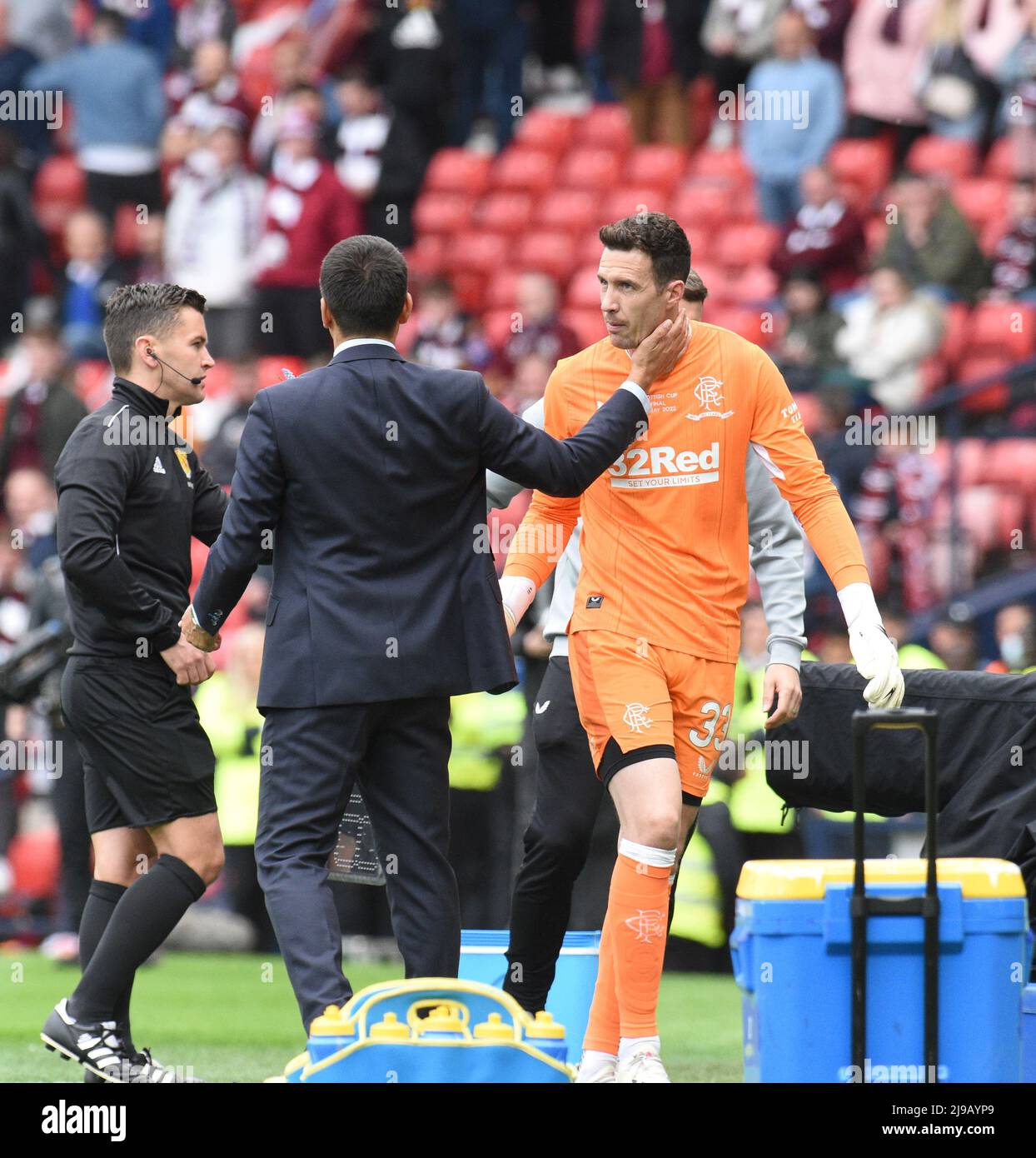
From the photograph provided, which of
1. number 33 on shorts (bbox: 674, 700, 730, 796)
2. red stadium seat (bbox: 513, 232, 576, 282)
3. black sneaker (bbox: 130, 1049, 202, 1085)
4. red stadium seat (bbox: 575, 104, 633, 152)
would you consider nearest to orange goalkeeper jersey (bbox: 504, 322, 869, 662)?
number 33 on shorts (bbox: 674, 700, 730, 796)

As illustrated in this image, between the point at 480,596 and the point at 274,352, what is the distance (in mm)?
8554

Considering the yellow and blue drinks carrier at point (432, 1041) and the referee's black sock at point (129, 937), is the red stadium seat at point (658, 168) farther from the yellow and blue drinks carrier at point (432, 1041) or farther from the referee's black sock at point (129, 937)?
the yellow and blue drinks carrier at point (432, 1041)

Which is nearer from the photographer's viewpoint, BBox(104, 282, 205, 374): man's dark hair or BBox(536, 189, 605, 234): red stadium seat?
BBox(104, 282, 205, 374): man's dark hair

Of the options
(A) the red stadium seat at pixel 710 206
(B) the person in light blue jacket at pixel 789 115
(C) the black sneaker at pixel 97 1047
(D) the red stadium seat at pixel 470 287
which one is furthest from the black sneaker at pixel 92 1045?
(D) the red stadium seat at pixel 470 287

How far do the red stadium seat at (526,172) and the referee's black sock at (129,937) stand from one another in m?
9.97

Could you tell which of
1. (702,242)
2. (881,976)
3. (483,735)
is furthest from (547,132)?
(881,976)

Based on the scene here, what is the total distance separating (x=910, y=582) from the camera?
399 inches

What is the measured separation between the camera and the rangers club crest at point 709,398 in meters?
4.90

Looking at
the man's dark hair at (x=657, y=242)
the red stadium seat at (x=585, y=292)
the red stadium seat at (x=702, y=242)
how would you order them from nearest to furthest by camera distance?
the man's dark hair at (x=657, y=242)
the red stadium seat at (x=585, y=292)
the red stadium seat at (x=702, y=242)

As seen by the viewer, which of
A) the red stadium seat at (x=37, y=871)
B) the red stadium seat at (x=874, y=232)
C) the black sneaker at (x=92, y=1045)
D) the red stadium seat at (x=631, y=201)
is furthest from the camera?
the red stadium seat at (x=631, y=201)

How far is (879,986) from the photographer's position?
3943 millimetres

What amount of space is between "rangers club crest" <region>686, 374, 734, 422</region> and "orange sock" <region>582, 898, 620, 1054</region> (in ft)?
4.19

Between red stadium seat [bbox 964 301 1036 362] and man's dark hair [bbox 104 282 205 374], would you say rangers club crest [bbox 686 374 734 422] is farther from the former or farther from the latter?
red stadium seat [bbox 964 301 1036 362]

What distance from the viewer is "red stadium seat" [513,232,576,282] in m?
13.5
